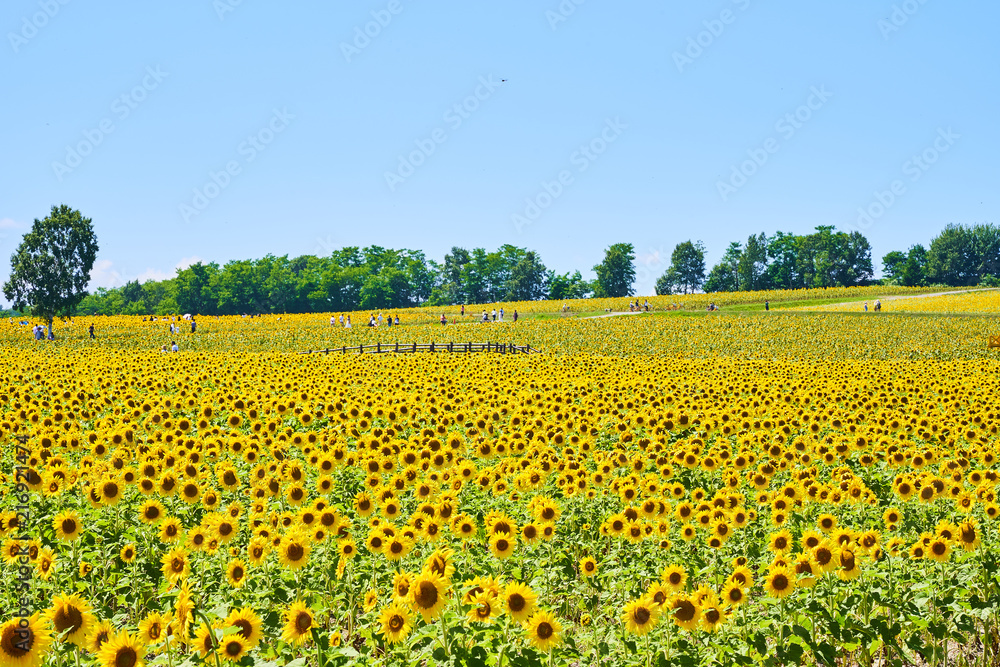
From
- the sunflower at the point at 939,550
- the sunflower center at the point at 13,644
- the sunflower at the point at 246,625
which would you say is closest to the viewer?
the sunflower center at the point at 13,644

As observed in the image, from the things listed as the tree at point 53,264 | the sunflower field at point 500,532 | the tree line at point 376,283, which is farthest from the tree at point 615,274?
the sunflower field at point 500,532

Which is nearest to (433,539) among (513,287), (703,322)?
(703,322)

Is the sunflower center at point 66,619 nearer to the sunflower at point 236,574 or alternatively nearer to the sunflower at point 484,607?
the sunflower at point 236,574

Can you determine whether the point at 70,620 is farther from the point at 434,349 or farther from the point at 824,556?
the point at 434,349

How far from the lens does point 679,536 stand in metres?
6.99

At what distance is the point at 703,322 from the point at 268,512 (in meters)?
53.9

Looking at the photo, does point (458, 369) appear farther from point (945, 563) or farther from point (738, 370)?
point (945, 563)

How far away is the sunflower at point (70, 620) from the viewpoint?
4.03m

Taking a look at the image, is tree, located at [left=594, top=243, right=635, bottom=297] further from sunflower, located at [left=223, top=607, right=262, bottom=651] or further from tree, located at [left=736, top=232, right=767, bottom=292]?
sunflower, located at [left=223, top=607, right=262, bottom=651]

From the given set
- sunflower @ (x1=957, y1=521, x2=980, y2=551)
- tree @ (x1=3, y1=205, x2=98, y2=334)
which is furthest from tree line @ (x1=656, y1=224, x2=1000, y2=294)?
sunflower @ (x1=957, y1=521, x2=980, y2=551)

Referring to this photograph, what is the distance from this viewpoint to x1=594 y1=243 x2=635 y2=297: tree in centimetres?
14625

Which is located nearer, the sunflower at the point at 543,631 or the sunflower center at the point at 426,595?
the sunflower at the point at 543,631

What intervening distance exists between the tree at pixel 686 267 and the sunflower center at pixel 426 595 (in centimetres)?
15400

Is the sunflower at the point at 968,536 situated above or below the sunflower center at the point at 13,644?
below
